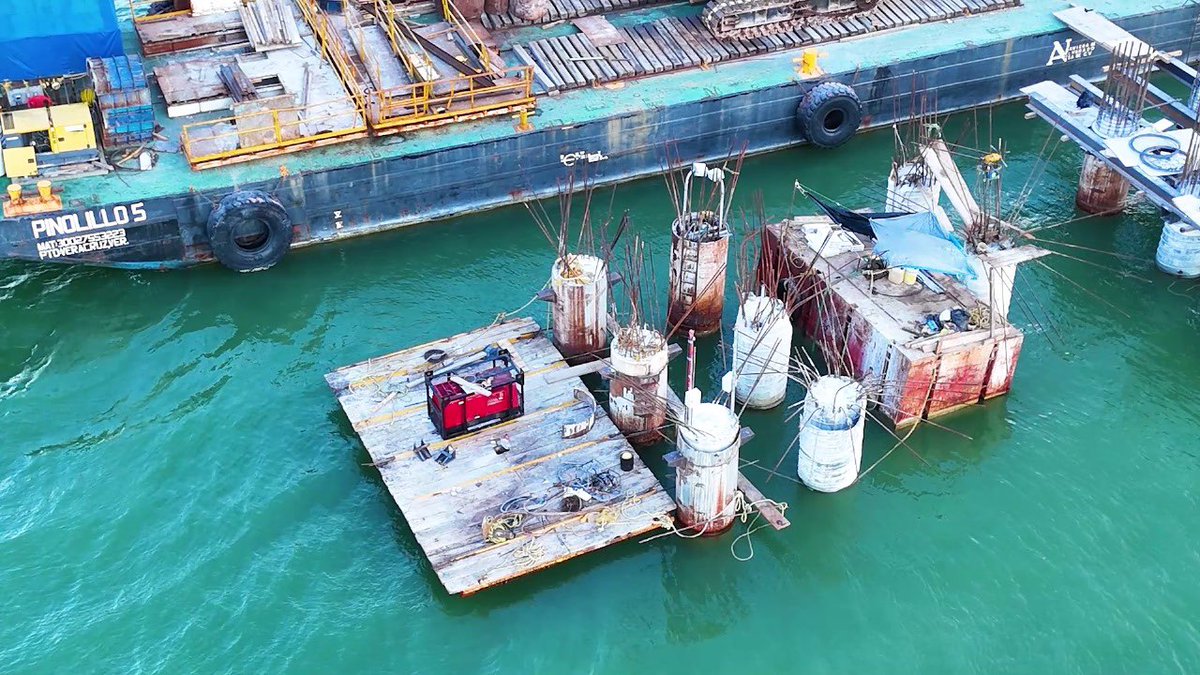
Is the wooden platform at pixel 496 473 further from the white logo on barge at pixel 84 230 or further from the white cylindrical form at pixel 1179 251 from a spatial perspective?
the white cylindrical form at pixel 1179 251

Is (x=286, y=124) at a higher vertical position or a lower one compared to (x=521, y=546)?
higher

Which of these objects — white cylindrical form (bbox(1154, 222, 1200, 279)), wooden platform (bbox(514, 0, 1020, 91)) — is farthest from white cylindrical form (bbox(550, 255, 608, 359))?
white cylindrical form (bbox(1154, 222, 1200, 279))

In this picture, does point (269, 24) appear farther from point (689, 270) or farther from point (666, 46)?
point (689, 270)

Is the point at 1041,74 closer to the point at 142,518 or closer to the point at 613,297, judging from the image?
the point at 613,297

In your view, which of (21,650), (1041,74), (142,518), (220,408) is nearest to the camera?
(21,650)

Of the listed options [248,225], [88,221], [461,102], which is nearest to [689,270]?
[461,102]

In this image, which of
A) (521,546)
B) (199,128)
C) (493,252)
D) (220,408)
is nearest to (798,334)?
(493,252)

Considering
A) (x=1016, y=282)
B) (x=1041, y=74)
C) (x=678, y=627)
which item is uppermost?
(x=1041, y=74)
